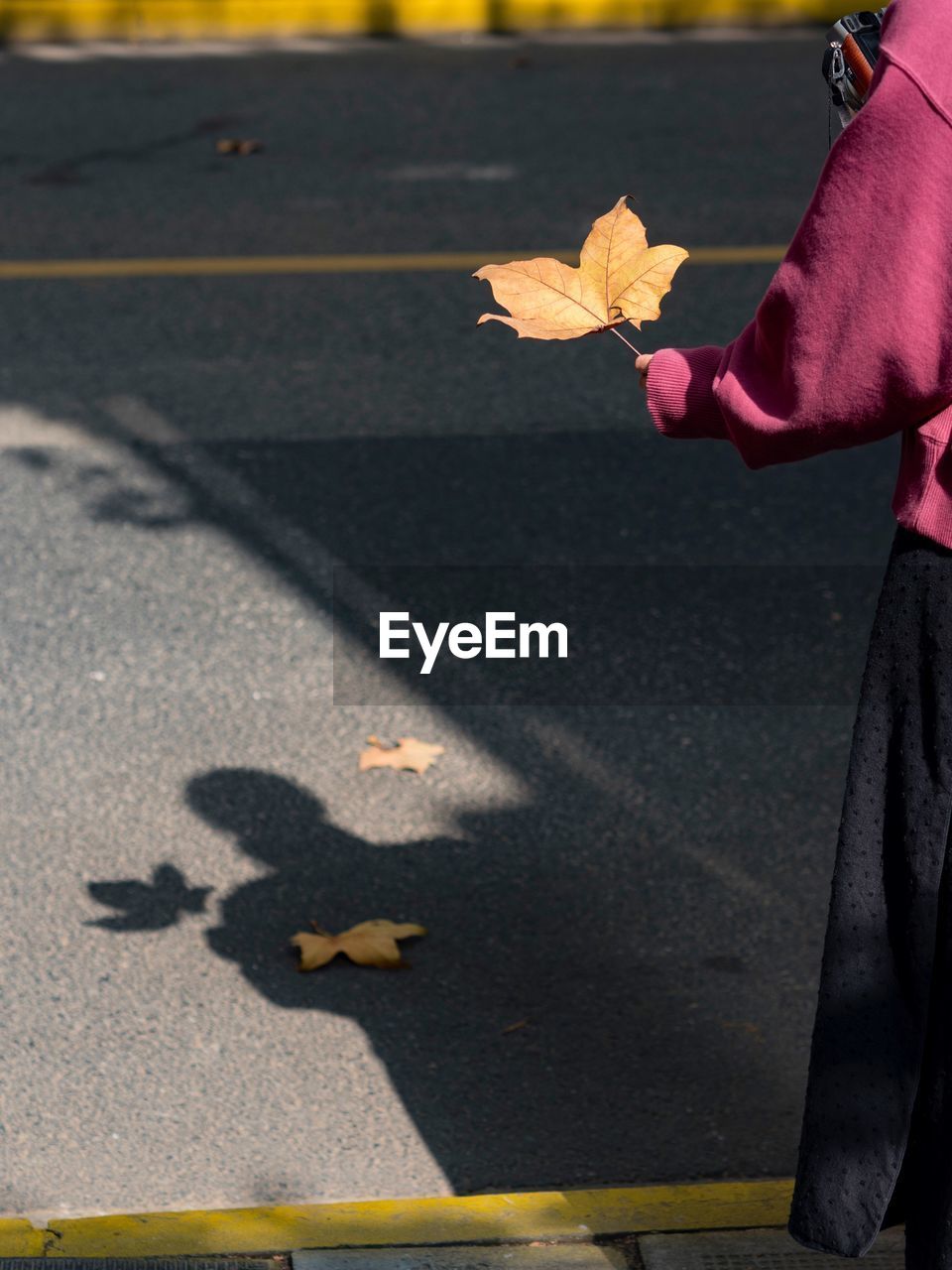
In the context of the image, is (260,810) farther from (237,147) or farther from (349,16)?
(349,16)

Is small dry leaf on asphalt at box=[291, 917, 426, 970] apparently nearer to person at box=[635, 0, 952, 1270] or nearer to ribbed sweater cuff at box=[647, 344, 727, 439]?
person at box=[635, 0, 952, 1270]

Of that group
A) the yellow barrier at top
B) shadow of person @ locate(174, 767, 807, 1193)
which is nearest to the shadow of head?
shadow of person @ locate(174, 767, 807, 1193)

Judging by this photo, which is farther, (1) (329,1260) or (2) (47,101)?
(2) (47,101)

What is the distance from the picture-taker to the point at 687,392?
2.21 meters

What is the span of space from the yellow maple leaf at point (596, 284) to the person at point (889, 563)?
86mm

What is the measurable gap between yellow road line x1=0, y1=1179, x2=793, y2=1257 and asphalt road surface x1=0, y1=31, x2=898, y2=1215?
0.05 m

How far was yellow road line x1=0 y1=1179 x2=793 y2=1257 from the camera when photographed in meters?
2.67

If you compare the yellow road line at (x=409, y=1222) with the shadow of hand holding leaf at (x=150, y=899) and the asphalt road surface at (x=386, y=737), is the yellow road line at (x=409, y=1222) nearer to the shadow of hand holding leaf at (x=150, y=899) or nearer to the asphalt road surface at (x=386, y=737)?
the asphalt road surface at (x=386, y=737)

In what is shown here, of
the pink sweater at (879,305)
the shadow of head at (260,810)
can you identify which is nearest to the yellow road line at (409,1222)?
the shadow of head at (260,810)

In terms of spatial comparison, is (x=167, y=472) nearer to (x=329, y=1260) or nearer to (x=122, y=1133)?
(x=122, y=1133)

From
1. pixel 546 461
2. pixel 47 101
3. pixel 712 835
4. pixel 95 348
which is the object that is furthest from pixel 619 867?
pixel 47 101

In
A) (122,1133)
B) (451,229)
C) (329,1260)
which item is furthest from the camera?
(451,229)

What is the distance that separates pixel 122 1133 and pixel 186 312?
4.49m

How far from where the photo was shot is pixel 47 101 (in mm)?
10102
